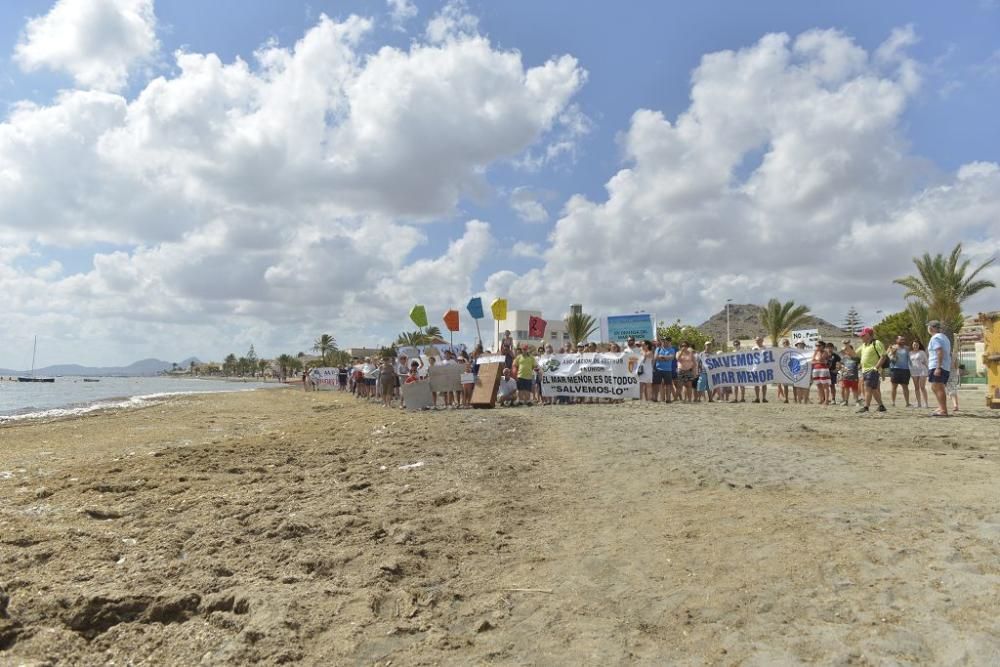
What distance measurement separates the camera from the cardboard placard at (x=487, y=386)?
16.1 meters

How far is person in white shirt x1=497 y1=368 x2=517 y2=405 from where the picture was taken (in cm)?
1712

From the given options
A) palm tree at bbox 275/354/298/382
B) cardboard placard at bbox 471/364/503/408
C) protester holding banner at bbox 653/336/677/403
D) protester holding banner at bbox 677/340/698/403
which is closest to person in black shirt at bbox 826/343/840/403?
protester holding banner at bbox 677/340/698/403

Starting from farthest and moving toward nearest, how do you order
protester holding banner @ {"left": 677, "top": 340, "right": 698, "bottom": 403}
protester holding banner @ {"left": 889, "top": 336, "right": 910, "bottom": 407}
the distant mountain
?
the distant mountain < protester holding banner @ {"left": 677, "top": 340, "right": 698, "bottom": 403} < protester holding banner @ {"left": 889, "top": 336, "right": 910, "bottom": 407}

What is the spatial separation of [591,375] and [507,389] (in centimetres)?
227

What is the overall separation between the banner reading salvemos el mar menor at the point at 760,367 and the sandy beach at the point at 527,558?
767 centimetres

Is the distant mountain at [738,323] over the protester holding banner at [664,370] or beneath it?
over

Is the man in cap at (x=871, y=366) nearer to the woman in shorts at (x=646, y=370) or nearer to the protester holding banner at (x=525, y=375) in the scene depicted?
the woman in shorts at (x=646, y=370)

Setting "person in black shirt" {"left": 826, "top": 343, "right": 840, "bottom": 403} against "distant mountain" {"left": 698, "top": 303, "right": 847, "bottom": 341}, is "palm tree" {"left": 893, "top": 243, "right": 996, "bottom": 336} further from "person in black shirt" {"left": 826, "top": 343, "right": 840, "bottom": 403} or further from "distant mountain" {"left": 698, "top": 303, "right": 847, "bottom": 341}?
"distant mountain" {"left": 698, "top": 303, "right": 847, "bottom": 341}

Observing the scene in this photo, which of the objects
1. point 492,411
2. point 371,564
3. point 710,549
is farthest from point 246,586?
point 492,411

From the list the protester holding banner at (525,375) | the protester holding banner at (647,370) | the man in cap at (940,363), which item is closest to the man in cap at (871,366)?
the man in cap at (940,363)

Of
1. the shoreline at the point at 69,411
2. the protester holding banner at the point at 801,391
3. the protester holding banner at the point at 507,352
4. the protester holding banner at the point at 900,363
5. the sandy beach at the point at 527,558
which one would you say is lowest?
the shoreline at the point at 69,411

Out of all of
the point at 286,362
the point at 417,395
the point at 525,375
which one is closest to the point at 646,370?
the point at 525,375

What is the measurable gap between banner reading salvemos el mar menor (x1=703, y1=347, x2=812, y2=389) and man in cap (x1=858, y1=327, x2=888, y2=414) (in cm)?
282

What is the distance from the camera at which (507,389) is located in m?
17.2
